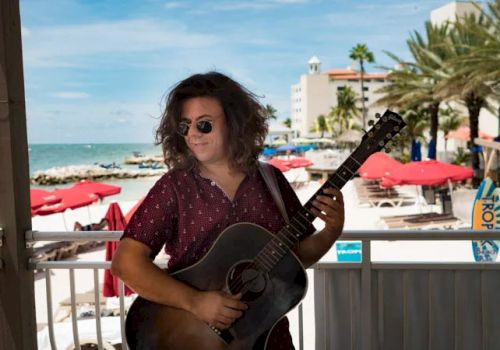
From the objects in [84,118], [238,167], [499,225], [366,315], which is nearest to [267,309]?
[238,167]

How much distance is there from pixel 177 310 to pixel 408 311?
1258 millimetres

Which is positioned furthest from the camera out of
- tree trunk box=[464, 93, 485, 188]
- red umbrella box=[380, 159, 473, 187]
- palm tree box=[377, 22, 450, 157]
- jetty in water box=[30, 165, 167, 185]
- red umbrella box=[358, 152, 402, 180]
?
jetty in water box=[30, 165, 167, 185]

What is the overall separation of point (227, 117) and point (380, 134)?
0.40m

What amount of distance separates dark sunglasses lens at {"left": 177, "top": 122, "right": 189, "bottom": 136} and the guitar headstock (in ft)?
1.44

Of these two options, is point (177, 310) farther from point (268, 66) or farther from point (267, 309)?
point (268, 66)

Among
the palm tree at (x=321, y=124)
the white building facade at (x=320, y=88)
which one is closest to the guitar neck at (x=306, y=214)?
the palm tree at (x=321, y=124)

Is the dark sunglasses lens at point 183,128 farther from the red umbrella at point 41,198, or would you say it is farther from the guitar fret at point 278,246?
the red umbrella at point 41,198

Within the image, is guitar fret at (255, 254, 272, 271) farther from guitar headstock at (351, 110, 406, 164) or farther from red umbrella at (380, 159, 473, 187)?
red umbrella at (380, 159, 473, 187)

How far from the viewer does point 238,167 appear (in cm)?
140

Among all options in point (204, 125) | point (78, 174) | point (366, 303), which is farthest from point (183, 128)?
point (78, 174)

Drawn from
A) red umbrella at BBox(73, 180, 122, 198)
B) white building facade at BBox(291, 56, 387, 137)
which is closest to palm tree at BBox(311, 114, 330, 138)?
white building facade at BBox(291, 56, 387, 137)

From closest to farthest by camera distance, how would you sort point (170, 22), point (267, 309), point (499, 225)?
point (267, 309) < point (499, 225) < point (170, 22)

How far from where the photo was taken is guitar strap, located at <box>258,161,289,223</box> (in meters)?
1.39

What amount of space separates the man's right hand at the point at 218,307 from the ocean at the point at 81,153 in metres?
65.0
